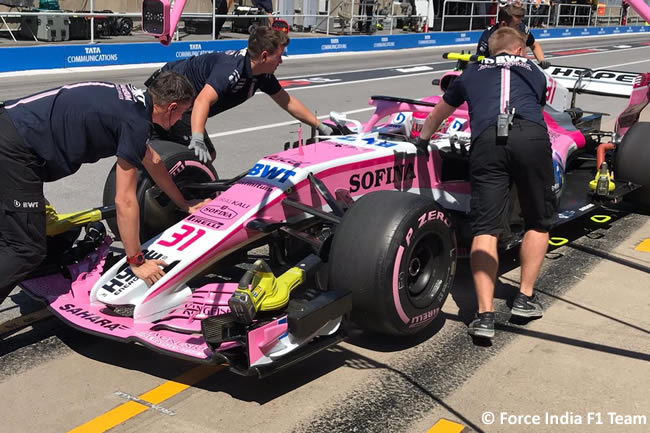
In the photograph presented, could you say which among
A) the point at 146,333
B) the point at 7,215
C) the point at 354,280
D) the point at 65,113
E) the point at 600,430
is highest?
the point at 65,113

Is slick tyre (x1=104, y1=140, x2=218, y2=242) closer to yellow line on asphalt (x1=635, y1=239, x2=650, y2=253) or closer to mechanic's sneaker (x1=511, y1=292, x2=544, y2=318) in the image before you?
mechanic's sneaker (x1=511, y1=292, x2=544, y2=318)

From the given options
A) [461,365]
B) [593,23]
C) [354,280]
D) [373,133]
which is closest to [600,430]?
[461,365]

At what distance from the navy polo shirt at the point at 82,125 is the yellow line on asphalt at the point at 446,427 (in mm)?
1977

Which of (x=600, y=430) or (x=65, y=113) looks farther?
(x=65, y=113)

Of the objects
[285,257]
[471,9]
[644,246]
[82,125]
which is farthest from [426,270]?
[471,9]

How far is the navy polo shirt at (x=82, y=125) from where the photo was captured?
13.8 ft

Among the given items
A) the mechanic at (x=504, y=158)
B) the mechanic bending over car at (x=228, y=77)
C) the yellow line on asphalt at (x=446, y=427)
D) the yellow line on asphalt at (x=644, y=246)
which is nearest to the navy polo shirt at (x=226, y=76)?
the mechanic bending over car at (x=228, y=77)

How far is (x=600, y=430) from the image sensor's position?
3.83 m

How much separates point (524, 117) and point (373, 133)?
1.38 meters

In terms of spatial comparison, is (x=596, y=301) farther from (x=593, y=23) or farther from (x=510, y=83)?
(x=593, y=23)

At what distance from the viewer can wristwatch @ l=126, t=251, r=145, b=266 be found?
4.29 meters

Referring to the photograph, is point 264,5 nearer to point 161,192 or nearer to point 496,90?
point 161,192

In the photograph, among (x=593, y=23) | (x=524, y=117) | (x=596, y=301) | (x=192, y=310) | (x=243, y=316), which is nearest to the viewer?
(x=243, y=316)

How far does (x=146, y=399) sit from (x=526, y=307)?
2363mm
